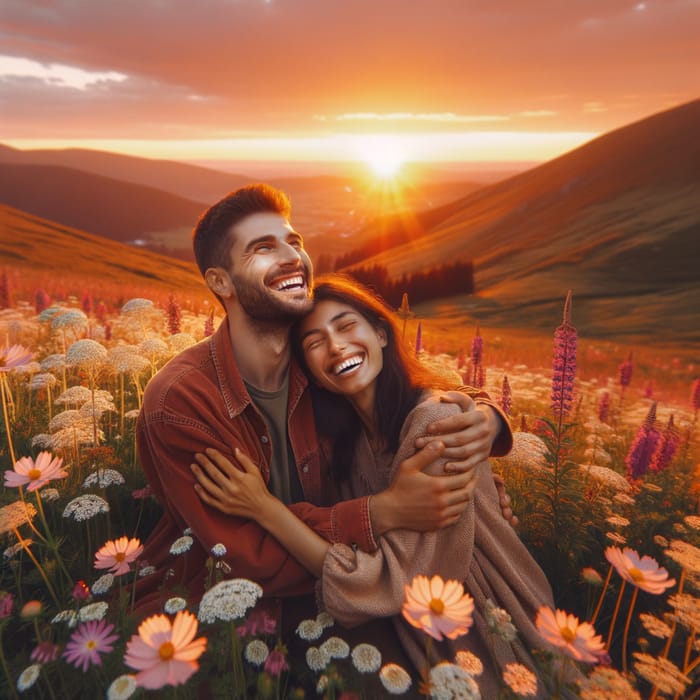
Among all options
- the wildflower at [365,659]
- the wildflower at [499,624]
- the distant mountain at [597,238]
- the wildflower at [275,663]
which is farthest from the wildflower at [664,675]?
the distant mountain at [597,238]

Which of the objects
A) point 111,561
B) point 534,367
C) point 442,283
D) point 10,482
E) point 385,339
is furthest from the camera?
point 442,283

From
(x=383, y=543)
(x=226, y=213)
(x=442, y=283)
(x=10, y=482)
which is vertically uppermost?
(x=226, y=213)

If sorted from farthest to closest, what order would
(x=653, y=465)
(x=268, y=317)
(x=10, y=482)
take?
(x=653, y=465) < (x=268, y=317) < (x=10, y=482)

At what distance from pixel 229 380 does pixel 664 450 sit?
397 cm

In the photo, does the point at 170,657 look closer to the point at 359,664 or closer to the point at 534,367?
the point at 359,664

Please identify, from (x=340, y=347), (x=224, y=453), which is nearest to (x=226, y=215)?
(x=340, y=347)

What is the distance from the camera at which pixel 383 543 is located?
8.91ft

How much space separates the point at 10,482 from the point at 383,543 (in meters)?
1.97

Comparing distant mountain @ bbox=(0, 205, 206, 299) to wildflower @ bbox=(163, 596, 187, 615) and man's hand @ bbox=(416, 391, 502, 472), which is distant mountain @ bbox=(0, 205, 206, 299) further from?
wildflower @ bbox=(163, 596, 187, 615)

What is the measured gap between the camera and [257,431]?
11.4ft

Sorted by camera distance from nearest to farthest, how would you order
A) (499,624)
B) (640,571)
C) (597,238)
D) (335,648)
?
(499,624) < (640,571) < (335,648) < (597,238)

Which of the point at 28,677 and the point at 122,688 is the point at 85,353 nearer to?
the point at 28,677

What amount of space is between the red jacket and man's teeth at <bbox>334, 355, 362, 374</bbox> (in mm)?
531

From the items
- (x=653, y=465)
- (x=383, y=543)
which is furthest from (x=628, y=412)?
(x=383, y=543)
